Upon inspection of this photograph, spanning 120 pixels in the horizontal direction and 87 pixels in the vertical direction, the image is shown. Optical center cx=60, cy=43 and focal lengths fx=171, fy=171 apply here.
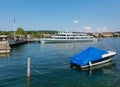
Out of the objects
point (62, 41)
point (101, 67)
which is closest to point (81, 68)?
point (101, 67)

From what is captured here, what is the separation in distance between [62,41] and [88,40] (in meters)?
28.6

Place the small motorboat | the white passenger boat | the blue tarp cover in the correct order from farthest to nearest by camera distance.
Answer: the white passenger boat
the small motorboat
the blue tarp cover

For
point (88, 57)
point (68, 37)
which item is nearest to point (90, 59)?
point (88, 57)

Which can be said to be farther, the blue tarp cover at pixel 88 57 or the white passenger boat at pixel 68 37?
the white passenger boat at pixel 68 37

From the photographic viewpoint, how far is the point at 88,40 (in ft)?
509

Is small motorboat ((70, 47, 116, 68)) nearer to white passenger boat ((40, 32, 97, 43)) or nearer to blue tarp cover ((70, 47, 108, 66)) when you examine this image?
blue tarp cover ((70, 47, 108, 66))

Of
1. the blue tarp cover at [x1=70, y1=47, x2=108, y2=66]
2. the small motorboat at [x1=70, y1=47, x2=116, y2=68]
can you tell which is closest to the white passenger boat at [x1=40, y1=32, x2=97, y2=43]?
the small motorboat at [x1=70, y1=47, x2=116, y2=68]

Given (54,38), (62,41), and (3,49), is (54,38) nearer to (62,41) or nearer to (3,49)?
(62,41)

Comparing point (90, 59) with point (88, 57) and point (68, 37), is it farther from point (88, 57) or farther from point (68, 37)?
point (68, 37)

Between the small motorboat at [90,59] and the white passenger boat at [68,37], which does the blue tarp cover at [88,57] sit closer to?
the small motorboat at [90,59]

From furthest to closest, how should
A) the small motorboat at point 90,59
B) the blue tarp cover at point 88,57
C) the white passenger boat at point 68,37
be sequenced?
the white passenger boat at point 68,37
the small motorboat at point 90,59
the blue tarp cover at point 88,57

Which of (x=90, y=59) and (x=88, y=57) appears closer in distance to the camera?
(x=90, y=59)

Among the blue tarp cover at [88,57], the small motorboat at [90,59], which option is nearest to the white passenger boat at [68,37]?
the small motorboat at [90,59]

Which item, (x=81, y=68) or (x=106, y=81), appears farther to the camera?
(x=81, y=68)
